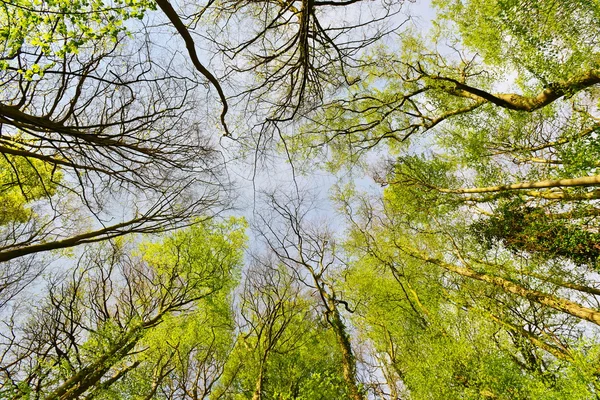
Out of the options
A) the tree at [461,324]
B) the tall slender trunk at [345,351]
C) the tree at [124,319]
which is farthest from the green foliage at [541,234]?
the tree at [124,319]

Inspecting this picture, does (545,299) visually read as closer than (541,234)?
Yes

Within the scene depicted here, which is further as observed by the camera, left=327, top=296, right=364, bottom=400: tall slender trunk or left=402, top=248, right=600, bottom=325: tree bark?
left=327, top=296, right=364, bottom=400: tall slender trunk

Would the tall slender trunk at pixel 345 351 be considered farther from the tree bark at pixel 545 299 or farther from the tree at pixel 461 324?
the tree bark at pixel 545 299

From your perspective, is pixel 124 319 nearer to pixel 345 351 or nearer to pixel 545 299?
pixel 345 351

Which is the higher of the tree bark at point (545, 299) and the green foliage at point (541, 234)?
the green foliage at point (541, 234)

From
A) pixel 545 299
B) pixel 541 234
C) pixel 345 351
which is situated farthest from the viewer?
pixel 345 351

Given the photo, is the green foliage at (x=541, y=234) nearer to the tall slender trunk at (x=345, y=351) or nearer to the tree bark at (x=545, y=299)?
the tree bark at (x=545, y=299)

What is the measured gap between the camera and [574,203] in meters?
7.25

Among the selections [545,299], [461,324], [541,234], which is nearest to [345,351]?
[461,324]

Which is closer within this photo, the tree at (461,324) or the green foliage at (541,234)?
the tree at (461,324)

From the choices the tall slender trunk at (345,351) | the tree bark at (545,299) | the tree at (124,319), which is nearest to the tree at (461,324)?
the tree bark at (545,299)

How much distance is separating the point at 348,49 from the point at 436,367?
7.72 metres

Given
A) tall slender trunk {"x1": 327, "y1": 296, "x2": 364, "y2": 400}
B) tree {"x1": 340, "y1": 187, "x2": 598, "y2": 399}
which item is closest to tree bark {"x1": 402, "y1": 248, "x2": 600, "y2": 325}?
tree {"x1": 340, "y1": 187, "x2": 598, "y2": 399}

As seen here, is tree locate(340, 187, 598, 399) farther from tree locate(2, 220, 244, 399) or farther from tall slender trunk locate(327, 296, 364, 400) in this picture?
tree locate(2, 220, 244, 399)
